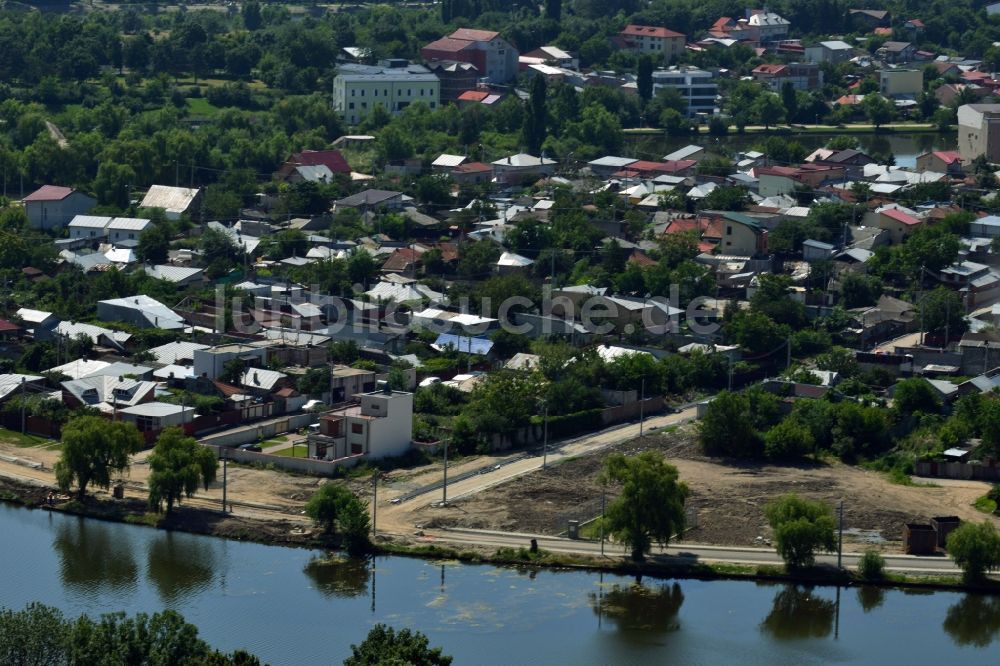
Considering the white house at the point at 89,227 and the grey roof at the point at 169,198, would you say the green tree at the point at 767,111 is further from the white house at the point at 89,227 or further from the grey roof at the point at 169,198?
the white house at the point at 89,227

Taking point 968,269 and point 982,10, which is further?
point 982,10

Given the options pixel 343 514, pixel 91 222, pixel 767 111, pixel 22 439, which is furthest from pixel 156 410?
pixel 767 111

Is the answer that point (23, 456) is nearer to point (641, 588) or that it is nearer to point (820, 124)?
point (641, 588)

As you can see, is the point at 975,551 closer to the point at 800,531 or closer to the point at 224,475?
the point at 800,531

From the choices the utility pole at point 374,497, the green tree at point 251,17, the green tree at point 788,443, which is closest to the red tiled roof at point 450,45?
the green tree at point 251,17

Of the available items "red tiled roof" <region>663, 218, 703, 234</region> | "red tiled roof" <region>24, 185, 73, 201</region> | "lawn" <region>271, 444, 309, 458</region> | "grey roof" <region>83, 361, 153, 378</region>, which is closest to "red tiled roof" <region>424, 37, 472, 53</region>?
"red tiled roof" <region>24, 185, 73, 201</region>

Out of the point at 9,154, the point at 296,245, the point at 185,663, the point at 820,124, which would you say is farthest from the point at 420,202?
the point at 185,663

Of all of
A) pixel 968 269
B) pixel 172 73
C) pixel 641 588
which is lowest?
pixel 641 588
